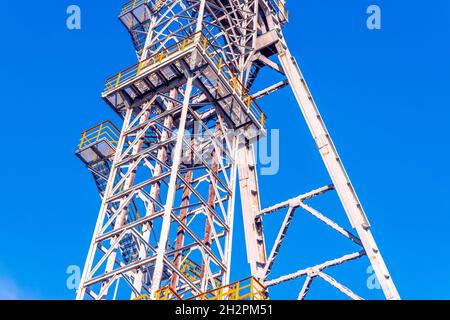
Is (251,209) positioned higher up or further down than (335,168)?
further down

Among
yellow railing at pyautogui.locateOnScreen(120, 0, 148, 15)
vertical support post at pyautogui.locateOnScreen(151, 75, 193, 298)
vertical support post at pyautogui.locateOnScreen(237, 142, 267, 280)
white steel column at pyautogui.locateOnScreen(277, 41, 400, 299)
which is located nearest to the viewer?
vertical support post at pyautogui.locateOnScreen(151, 75, 193, 298)

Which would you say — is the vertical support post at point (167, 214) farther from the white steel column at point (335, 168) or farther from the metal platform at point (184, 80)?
the white steel column at point (335, 168)

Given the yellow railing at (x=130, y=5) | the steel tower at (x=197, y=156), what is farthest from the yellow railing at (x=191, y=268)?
the yellow railing at (x=130, y=5)

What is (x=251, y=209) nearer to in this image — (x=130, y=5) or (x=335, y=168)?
(x=335, y=168)

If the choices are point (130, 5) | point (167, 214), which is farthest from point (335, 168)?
point (130, 5)

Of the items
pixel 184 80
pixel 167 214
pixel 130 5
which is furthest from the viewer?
pixel 130 5

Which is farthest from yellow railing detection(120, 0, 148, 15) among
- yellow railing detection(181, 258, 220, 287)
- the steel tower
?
yellow railing detection(181, 258, 220, 287)

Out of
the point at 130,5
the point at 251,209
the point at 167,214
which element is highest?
the point at 130,5

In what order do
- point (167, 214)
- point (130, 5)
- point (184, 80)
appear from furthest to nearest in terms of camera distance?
point (130, 5)
point (184, 80)
point (167, 214)

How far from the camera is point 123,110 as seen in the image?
86.4 ft

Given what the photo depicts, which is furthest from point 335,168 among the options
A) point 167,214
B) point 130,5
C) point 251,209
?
point 130,5

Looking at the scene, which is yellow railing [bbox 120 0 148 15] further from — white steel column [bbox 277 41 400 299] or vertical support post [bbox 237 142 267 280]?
vertical support post [bbox 237 142 267 280]

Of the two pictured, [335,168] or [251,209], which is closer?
[335,168]

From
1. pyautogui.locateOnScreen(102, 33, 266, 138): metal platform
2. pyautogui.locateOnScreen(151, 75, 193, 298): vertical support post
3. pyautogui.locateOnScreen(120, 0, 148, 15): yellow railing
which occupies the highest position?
pyautogui.locateOnScreen(120, 0, 148, 15): yellow railing
